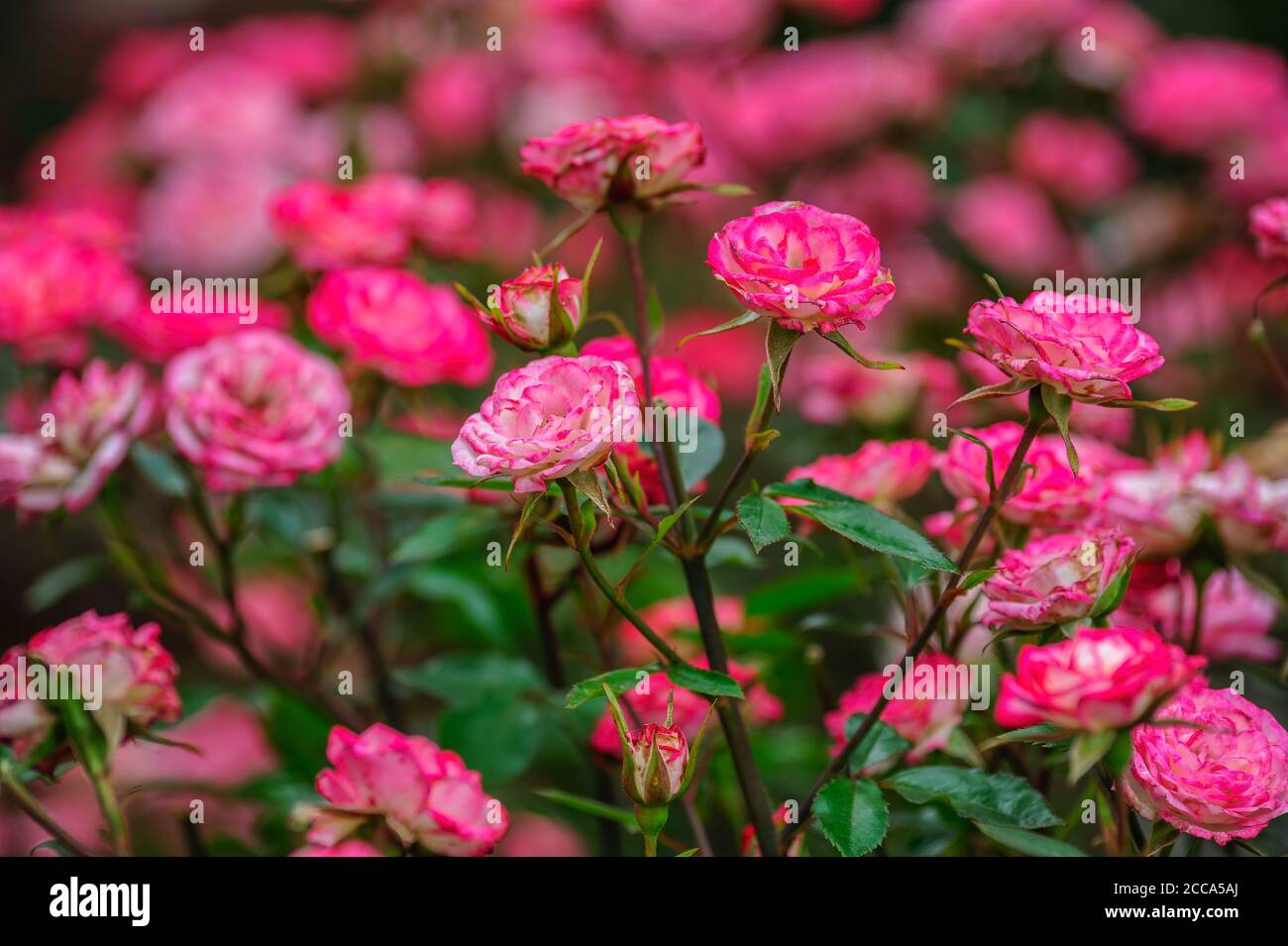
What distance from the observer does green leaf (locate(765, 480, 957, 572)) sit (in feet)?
1.66

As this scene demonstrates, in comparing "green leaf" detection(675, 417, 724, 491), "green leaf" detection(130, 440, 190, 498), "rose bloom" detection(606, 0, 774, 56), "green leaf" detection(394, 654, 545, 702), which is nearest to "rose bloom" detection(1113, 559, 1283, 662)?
"green leaf" detection(675, 417, 724, 491)

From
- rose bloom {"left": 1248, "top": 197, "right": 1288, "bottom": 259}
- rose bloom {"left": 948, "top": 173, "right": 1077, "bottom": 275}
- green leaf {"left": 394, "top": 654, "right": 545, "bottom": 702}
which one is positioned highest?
rose bloom {"left": 948, "top": 173, "right": 1077, "bottom": 275}

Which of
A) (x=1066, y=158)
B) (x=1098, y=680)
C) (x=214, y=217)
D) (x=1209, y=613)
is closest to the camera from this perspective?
(x=1098, y=680)

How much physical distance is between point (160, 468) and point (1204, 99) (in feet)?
3.67

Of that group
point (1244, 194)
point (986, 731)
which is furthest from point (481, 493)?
point (1244, 194)

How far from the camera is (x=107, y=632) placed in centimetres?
61

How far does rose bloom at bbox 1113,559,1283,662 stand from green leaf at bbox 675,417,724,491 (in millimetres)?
252

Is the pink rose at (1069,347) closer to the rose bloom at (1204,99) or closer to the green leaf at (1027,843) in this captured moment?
the green leaf at (1027,843)

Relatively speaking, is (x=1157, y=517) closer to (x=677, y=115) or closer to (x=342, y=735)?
(x=342, y=735)

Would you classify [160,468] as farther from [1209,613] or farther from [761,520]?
[1209,613]

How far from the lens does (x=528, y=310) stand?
520 mm

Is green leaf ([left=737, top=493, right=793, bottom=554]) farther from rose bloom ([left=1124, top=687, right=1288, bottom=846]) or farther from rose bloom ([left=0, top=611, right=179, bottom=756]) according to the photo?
rose bloom ([left=0, top=611, right=179, bottom=756])

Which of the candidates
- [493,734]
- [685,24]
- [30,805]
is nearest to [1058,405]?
[493,734]

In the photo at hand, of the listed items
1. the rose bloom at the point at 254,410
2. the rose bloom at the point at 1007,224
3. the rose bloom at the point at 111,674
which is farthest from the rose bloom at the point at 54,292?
the rose bloom at the point at 1007,224
